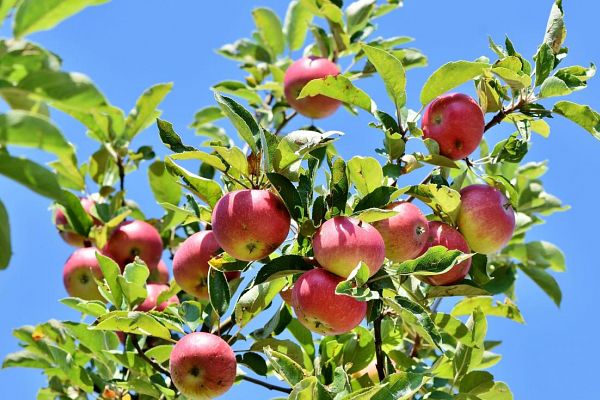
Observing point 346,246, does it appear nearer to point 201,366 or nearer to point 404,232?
point 404,232

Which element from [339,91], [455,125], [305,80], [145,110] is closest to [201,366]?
[339,91]

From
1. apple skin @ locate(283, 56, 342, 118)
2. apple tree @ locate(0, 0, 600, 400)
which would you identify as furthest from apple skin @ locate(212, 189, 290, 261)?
apple skin @ locate(283, 56, 342, 118)

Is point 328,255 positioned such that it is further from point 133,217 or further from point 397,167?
point 133,217

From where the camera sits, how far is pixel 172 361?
2.31 meters

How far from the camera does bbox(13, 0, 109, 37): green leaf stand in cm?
146

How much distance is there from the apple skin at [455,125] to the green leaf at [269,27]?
6.08 feet

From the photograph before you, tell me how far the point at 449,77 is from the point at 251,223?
0.81m

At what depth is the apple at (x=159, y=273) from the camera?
11.2ft

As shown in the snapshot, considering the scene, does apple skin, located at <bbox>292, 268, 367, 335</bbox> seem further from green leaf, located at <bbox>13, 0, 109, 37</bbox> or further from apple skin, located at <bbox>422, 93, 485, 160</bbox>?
green leaf, located at <bbox>13, 0, 109, 37</bbox>

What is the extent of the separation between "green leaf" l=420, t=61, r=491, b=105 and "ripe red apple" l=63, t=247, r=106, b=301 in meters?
1.45

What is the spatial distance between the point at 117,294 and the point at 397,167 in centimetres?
98

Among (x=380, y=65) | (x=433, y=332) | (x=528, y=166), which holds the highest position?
(x=528, y=166)

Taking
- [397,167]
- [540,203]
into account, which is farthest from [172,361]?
[540,203]

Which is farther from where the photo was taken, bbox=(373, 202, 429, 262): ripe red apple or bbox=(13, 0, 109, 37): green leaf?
bbox=(373, 202, 429, 262): ripe red apple
